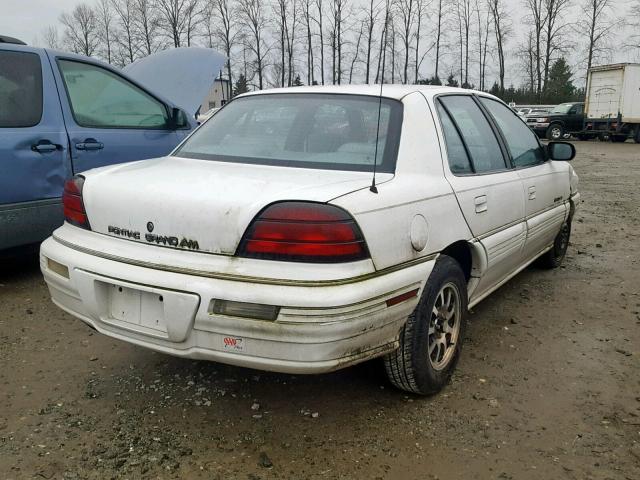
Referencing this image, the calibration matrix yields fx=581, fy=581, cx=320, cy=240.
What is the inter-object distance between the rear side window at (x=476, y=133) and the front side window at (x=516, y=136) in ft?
0.70

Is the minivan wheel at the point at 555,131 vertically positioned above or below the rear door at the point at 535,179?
below

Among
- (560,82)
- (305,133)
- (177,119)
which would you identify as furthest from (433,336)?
(560,82)

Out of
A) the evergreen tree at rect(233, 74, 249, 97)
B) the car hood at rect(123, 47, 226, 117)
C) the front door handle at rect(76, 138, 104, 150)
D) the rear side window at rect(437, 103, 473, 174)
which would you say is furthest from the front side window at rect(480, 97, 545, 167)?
the evergreen tree at rect(233, 74, 249, 97)

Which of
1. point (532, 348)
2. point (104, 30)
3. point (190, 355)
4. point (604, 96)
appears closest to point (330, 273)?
point (190, 355)

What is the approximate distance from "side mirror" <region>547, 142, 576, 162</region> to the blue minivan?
301 centimetres

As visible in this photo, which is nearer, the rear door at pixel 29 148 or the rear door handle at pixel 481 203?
the rear door handle at pixel 481 203

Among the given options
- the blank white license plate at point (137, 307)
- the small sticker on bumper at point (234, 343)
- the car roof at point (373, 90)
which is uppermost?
the car roof at point (373, 90)

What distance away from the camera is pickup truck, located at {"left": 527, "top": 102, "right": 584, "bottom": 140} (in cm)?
2762

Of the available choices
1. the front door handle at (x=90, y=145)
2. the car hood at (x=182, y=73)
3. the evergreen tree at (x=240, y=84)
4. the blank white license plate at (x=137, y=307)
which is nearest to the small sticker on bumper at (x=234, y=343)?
the blank white license plate at (x=137, y=307)

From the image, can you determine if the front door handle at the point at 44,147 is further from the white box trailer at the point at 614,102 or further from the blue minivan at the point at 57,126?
the white box trailer at the point at 614,102

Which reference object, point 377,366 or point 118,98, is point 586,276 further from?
point 118,98

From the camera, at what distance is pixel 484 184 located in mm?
3184

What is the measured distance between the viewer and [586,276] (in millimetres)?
4973

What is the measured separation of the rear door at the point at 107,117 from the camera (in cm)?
444
